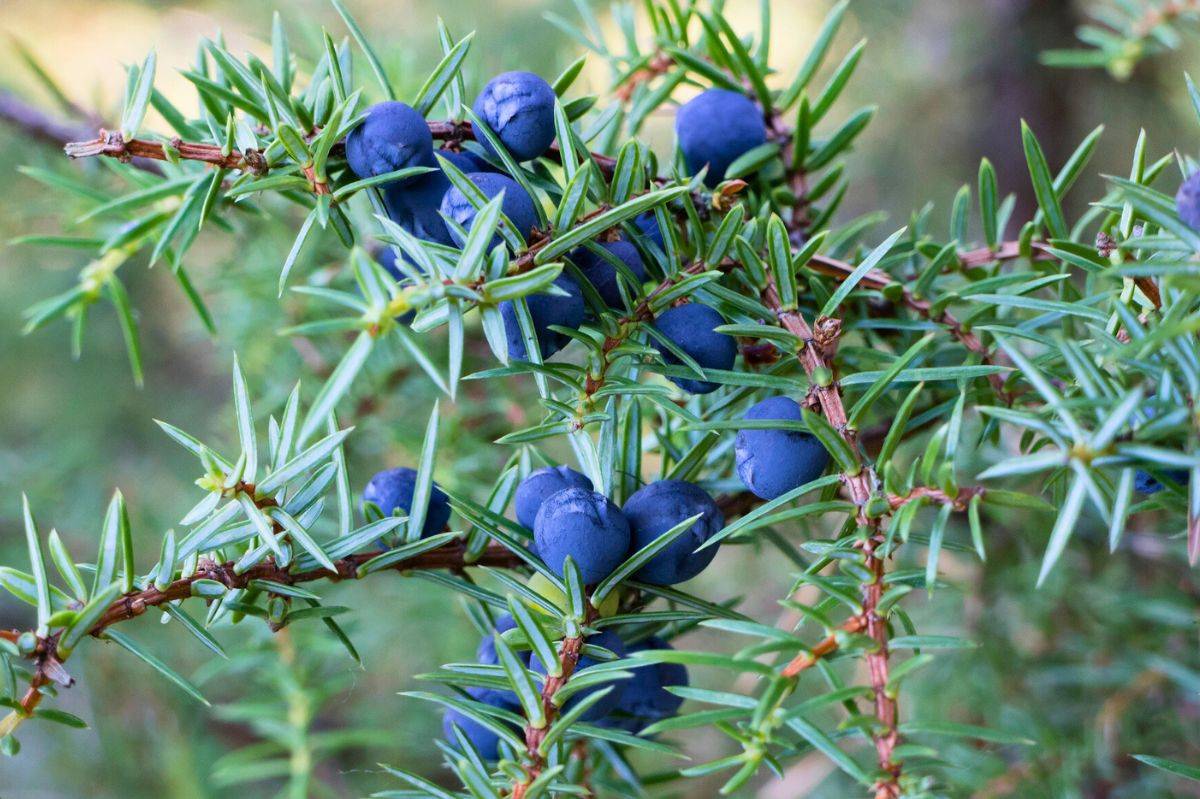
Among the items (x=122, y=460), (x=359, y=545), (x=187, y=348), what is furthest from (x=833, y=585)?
(x=187, y=348)

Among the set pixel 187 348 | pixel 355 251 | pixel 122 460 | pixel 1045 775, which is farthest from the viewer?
pixel 187 348

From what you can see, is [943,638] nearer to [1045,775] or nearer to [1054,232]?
[1054,232]

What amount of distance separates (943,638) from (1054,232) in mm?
254

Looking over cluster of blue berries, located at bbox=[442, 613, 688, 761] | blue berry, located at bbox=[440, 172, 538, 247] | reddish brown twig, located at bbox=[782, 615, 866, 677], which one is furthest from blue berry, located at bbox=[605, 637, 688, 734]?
blue berry, located at bbox=[440, 172, 538, 247]

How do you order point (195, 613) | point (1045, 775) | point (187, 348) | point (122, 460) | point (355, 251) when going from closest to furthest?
point (355, 251) → point (1045, 775) → point (195, 613) → point (122, 460) → point (187, 348)

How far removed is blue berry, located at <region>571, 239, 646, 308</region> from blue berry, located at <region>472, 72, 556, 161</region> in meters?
0.05

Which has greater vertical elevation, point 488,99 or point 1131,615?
point 488,99

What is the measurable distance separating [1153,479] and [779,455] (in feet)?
0.50

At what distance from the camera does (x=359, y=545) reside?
1.29 feet

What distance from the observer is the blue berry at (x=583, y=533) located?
0.38 m

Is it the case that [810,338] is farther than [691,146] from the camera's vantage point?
No

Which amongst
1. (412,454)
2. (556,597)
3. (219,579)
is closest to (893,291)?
(556,597)

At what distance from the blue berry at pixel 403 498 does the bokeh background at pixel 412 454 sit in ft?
0.40

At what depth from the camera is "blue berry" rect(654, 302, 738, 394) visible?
0.40 m
